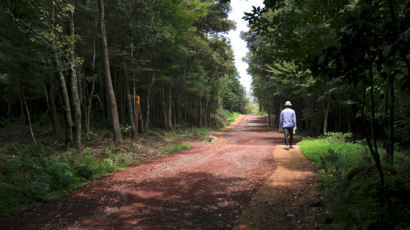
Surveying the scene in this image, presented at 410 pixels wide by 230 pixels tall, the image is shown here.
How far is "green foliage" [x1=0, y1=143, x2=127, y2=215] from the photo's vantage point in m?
4.64

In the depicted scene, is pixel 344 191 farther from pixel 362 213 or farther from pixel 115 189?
pixel 115 189

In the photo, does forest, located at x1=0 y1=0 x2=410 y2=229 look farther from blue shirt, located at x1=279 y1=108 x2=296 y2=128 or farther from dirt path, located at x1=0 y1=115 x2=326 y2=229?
blue shirt, located at x1=279 y1=108 x2=296 y2=128

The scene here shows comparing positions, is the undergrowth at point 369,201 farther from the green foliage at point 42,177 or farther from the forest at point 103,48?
the forest at point 103,48

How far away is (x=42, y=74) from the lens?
14.0m

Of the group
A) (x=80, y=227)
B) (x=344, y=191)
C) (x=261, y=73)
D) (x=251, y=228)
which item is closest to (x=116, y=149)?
(x=80, y=227)

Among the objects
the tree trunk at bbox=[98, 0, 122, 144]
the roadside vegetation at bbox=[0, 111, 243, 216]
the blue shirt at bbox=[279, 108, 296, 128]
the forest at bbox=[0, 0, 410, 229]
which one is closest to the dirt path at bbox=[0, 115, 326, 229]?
the roadside vegetation at bbox=[0, 111, 243, 216]

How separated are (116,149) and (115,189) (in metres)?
4.70

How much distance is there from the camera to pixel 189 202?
4418mm

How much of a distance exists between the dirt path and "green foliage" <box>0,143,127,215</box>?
339 millimetres

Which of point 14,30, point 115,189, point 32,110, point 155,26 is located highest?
point 155,26

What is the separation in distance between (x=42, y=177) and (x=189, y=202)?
3.59m

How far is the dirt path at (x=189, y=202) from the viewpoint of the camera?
3.63 meters

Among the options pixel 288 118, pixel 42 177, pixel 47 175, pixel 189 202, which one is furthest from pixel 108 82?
pixel 189 202

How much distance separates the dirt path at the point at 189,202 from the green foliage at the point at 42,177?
1.11 ft
